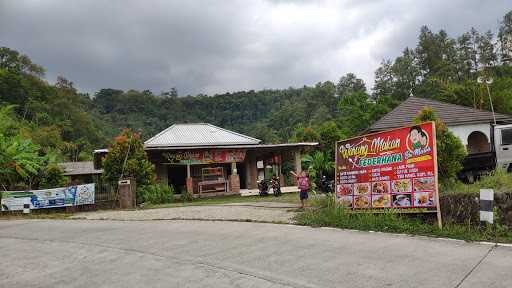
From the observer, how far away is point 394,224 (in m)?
9.59

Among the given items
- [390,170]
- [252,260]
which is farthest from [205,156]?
[252,260]

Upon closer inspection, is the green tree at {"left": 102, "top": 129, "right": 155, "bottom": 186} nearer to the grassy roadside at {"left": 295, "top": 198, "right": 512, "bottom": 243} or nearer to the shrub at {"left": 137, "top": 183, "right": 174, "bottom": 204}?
the shrub at {"left": 137, "top": 183, "right": 174, "bottom": 204}

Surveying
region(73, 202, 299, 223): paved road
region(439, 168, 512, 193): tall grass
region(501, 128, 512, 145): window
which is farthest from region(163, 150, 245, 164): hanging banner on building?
region(439, 168, 512, 193): tall grass

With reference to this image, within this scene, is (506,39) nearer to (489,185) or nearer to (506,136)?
(506,136)

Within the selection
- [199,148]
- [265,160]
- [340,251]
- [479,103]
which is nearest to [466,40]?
[479,103]

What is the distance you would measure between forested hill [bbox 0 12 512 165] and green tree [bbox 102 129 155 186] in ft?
33.7

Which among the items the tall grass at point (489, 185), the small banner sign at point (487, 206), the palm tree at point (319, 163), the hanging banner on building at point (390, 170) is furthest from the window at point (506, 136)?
the palm tree at point (319, 163)

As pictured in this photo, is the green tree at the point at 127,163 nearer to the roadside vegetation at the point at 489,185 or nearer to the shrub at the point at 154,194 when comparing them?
the shrub at the point at 154,194

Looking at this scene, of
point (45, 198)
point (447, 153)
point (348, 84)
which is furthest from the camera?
point (348, 84)

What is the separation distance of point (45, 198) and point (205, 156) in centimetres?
968

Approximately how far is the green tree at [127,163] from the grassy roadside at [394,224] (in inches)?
440

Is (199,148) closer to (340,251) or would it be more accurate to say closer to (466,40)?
(340,251)

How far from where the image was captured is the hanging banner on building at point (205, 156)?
25.6 m

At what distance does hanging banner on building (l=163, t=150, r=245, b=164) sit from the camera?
1009 inches
